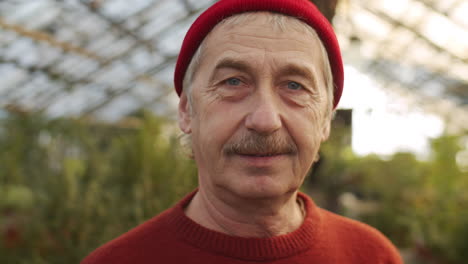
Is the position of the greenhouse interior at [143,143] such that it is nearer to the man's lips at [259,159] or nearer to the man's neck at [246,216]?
the man's neck at [246,216]

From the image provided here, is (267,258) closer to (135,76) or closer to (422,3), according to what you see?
(422,3)

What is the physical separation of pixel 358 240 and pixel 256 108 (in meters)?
0.61

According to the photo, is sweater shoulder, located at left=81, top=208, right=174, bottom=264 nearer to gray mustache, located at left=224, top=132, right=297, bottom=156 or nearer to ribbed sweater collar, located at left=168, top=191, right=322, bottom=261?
ribbed sweater collar, located at left=168, top=191, right=322, bottom=261

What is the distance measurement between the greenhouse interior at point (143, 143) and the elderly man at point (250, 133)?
48 centimetres

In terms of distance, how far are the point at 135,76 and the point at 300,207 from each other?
1424cm

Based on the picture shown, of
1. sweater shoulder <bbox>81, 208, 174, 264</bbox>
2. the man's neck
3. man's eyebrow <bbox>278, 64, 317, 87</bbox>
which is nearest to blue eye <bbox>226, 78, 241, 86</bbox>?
man's eyebrow <bbox>278, 64, 317, 87</bbox>

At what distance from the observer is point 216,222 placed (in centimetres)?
122

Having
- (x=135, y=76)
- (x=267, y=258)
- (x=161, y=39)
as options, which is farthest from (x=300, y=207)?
(x=135, y=76)

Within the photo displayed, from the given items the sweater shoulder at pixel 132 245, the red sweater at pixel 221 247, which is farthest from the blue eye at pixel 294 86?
the sweater shoulder at pixel 132 245

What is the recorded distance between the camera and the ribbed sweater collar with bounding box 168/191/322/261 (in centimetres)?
114

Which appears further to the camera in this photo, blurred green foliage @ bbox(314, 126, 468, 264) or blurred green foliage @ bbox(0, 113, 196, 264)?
blurred green foliage @ bbox(314, 126, 468, 264)

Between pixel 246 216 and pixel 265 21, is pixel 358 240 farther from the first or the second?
pixel 265 21

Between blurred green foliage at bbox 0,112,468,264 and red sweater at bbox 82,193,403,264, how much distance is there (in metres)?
1.29

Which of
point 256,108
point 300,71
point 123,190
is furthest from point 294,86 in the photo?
point 123,190
